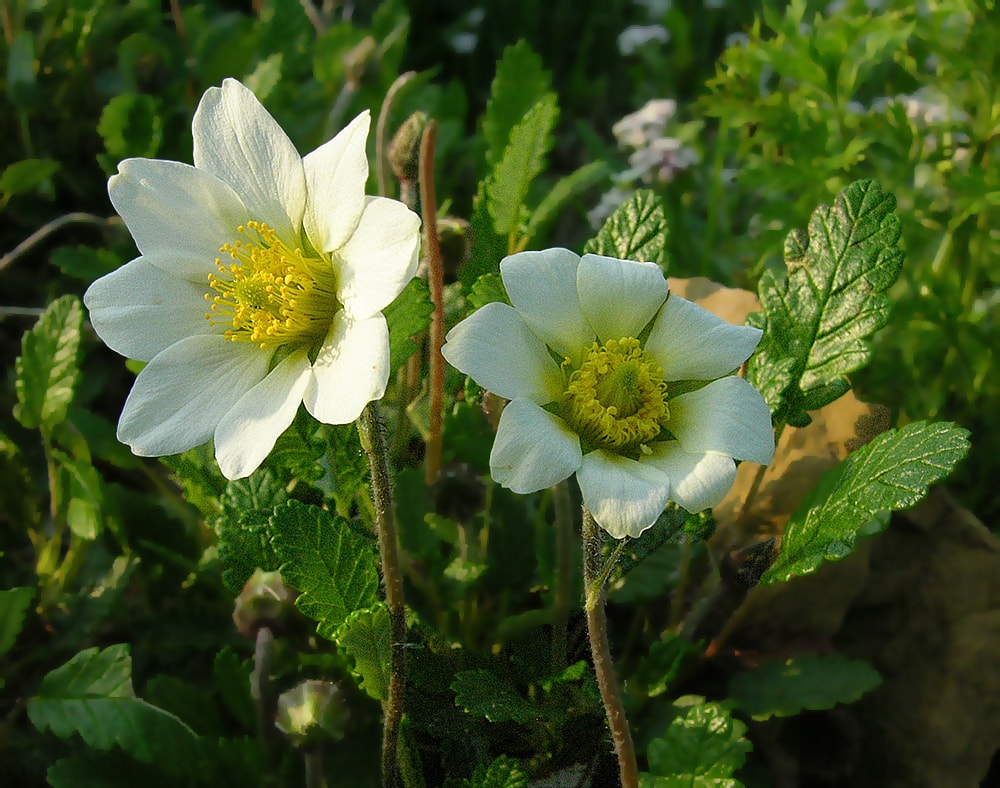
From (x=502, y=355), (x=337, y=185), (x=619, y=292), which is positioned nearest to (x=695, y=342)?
(x=619, y=292)

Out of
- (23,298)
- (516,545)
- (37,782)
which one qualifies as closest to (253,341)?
(516,545)

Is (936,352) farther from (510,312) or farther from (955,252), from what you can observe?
(510,312)

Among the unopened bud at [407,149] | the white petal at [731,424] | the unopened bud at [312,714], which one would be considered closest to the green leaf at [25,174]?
the unopened bud at [407,149]

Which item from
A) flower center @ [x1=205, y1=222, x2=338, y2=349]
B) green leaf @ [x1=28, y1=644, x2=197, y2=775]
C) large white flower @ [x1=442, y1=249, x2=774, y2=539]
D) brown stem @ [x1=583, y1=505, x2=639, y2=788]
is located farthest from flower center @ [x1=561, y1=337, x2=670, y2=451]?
green leaf @ [x1=28, y1=644, x2=197, y2=775]

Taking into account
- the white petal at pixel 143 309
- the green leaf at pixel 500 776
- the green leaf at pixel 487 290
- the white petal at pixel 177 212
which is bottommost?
the green leaf at pixel 500 776

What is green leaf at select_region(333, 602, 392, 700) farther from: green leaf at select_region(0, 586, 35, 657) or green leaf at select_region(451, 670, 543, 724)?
green leaf at select_region(0, 586, 35, 657)

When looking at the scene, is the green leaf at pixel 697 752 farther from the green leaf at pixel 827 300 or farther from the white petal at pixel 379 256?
the white petal at pixel 379 256
